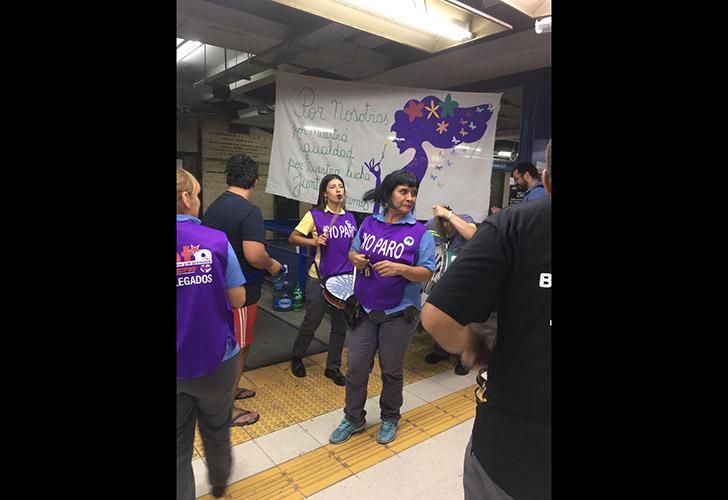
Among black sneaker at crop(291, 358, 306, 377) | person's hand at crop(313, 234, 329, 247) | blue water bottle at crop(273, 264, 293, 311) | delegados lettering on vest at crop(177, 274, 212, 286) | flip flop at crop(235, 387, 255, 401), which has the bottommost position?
flip flop at crop(235, 387, 255, 401)

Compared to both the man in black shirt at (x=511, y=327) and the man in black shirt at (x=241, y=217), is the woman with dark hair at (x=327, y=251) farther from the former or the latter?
the man in black shirt at (x=511, y=327)

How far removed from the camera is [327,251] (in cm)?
247

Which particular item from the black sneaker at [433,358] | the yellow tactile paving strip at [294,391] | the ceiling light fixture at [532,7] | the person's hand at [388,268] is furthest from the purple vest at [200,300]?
the black sneaker at [433,358]

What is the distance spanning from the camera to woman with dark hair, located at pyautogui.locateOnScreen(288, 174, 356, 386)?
245 cm

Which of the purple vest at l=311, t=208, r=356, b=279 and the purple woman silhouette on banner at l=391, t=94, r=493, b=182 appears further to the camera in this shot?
the purple woman silhouette on banner at l=391, t=94, r=493, b=182

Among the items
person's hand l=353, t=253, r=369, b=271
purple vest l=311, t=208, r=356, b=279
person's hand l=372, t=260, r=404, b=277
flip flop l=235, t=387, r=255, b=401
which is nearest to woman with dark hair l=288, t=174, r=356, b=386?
purple vest l=311, t=208, r=356, b=279

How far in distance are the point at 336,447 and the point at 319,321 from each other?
0.86 meters

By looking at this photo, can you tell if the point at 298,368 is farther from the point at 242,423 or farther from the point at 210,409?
the point at 210,409

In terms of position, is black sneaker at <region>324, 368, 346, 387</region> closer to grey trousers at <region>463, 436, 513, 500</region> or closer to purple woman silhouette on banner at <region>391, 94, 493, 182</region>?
purple woman silhouette on banner at <region>391, 94, 493, 182</region>

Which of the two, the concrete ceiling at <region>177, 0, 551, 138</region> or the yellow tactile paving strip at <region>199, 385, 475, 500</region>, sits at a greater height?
the concrete ceiling at <region>177, 0, 551, 138</region>

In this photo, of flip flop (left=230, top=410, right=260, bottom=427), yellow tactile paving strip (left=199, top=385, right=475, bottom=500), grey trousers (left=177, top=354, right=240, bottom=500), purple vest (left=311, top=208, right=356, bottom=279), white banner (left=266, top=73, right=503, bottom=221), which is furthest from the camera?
white banner (left=266, top=73, right=503, bottom=221)
